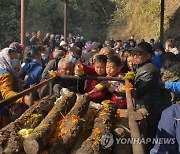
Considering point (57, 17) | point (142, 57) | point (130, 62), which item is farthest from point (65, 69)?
point (57, 17)

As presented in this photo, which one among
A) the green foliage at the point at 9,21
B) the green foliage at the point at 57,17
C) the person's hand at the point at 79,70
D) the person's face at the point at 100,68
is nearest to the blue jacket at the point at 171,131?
the person's hand at the point at 79,70

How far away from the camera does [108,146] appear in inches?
142

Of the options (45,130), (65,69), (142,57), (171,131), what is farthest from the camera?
(65,69)

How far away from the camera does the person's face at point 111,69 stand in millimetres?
6070

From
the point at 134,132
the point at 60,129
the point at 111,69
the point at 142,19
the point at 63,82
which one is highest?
the point at 142,19

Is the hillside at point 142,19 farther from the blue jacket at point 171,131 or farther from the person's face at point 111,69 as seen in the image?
the blue jacket at point 171,131

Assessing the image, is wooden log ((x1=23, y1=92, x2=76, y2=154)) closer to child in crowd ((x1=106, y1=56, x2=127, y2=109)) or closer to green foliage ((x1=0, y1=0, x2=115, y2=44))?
child in crowd ((x1=106, y1=56, x2=127, y2=109))

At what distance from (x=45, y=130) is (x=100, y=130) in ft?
1.81

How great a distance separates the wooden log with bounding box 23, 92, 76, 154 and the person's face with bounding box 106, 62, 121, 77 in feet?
4.45

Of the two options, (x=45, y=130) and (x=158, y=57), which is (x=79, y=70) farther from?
(x=158, y=57)

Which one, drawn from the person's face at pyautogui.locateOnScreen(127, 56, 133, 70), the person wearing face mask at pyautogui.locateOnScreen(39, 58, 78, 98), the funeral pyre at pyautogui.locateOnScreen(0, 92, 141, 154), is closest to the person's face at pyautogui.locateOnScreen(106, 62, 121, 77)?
the person wearing face mask at pyautogui.locateOnScreen(39, 58, 78, 98)

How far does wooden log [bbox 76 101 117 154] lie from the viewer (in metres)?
3.40

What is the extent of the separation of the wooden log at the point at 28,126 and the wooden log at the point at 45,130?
91 millimetres

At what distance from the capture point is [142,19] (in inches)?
1241
